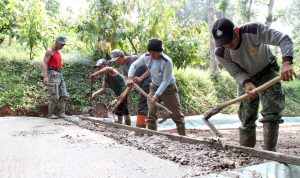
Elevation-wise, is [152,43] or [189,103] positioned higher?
[152,43]

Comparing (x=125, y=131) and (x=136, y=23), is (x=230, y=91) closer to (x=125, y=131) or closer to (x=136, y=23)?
(x=136, y=23)

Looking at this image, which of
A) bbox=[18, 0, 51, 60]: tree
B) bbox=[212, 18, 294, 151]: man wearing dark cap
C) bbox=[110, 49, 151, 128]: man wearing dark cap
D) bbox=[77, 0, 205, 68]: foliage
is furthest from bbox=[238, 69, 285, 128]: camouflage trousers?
bbox=[18, 0, 51, 60]: tree

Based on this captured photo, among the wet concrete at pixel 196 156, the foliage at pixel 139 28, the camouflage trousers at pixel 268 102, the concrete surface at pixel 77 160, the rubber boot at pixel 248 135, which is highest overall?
the foliage at pixel 139 28

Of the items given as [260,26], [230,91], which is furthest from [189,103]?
[260,26]

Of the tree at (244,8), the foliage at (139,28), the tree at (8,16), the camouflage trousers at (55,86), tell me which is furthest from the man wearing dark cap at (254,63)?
the tree at (244,8)

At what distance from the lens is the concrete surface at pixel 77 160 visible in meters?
2.10

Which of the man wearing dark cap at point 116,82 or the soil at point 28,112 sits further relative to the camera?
the soil at point 28,112

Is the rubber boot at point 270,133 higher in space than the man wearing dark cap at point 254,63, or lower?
lower

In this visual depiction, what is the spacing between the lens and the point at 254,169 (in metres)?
2.05

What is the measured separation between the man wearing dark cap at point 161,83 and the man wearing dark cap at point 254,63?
3.96 feet

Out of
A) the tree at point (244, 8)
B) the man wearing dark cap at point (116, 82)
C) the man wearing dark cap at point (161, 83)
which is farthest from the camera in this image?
the tree at point (244, 8)

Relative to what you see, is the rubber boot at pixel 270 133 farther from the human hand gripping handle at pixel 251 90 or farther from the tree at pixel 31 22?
the tree at pixel 31 22

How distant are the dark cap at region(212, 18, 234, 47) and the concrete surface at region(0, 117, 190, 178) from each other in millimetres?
1127

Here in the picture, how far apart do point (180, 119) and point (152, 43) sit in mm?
1151
